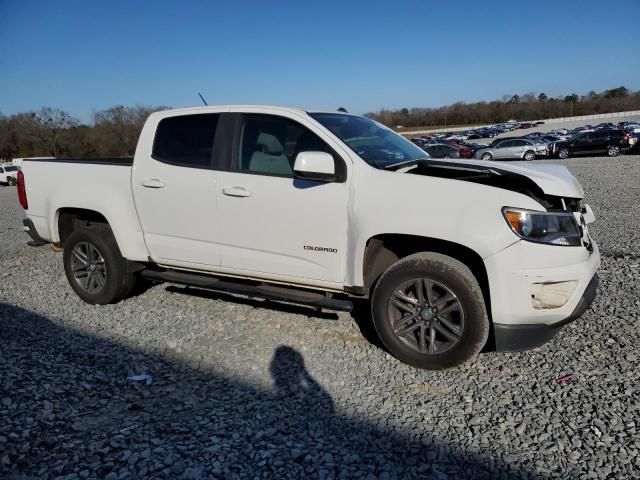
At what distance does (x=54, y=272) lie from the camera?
254 inches

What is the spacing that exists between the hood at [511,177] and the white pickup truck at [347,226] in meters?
0.01

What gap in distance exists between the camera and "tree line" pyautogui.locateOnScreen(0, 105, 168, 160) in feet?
200

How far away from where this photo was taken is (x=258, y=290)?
13.0ft

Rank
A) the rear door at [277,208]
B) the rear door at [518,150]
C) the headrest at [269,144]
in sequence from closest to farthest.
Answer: the rear door at [277,208] → the headrest at [269,144] → the rear door at [518,150]

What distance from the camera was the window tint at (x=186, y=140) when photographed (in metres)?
4.22

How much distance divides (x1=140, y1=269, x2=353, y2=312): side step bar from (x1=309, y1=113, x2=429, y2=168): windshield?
1139 millimetres

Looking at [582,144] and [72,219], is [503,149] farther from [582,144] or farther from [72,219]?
[72,219]

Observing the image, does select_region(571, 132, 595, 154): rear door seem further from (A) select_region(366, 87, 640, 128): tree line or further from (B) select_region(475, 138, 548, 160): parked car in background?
(A) select_region(366, 87, 640, 128): tree line

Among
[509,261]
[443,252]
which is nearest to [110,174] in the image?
[443,252]

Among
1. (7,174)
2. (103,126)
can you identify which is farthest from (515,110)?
(7,174)

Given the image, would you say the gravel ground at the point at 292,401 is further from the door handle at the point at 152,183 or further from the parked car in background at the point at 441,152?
the parked car in background at the point at 441,152

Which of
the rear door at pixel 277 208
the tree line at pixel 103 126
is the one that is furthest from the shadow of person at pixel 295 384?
the tree line at pixel 103 126

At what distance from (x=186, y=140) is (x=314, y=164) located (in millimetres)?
1595

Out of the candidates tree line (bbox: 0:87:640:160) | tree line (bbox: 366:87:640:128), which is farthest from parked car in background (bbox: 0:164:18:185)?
tree line (bbox: 366:87:640:128)
